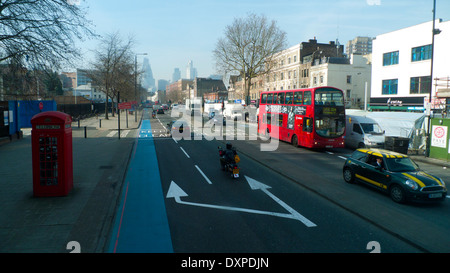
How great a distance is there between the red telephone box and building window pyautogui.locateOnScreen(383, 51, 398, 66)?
39000mm

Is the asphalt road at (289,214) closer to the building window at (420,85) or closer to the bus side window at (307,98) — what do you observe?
the bus side window at (307,98)

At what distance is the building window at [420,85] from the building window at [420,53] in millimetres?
2105

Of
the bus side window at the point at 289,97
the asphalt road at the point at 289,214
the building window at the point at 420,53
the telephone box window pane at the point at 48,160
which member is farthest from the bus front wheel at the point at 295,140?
the building window at the point at 420,53

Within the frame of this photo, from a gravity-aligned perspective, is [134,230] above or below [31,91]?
below

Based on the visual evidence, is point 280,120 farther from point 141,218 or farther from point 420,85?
point 420,85

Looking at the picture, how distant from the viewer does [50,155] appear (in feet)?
34.3

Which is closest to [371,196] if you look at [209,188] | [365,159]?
[365,159]

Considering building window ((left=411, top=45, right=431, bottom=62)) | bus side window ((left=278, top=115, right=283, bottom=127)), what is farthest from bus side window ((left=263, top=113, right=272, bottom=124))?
building window ((left=411, top=45, right=431, bottom=62))

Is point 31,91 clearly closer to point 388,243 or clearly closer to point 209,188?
point 209,188

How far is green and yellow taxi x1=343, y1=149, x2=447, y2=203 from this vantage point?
9.99 meters

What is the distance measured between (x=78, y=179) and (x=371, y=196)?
11292 millimetres

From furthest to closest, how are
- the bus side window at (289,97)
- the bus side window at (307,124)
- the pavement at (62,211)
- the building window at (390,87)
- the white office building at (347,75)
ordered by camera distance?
the white office building at (347,75) → the building window at (390,87) → the bus side window at (289,97) → the bus side window at (307,124) → the pavement at (62,211)

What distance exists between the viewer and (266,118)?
28094mm

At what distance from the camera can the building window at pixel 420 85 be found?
3403 centimetres
